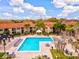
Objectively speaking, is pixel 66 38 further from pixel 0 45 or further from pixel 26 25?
pixel 0 45

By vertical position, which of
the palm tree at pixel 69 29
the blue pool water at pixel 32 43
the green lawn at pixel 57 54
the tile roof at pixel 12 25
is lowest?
the green lawn at pixel 57 54

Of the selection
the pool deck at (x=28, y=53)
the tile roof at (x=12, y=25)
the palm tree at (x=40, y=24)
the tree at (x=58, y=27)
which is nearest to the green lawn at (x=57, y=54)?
the pool deck at (x=28, y=53)

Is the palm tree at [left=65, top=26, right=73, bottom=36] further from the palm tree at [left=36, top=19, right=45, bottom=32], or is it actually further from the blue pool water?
the palm tree at [left=36, top=19, right=45, bottom=32]

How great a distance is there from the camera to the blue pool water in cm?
968

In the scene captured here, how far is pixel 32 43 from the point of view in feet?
32.8

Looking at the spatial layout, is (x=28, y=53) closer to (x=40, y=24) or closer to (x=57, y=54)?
(x=57, y=54)

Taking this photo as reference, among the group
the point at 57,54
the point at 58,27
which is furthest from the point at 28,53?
the point at 58,27

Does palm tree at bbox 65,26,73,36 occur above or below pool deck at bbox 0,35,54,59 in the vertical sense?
above

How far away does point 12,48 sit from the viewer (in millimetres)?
9648

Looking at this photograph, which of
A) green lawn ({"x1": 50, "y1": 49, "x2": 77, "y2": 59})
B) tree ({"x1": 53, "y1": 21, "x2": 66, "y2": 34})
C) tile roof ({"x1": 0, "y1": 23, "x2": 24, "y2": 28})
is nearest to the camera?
green lawn ({"x1": 50, "y1": 49, "x2": 77, "y2": 59})

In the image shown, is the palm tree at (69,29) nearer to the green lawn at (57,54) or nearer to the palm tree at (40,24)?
the green lawn at (57,54)

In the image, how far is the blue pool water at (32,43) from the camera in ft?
31.8

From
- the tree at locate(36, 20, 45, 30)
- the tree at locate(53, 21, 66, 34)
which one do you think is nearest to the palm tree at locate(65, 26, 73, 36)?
the tree at locate(53, 21, 66, 34)

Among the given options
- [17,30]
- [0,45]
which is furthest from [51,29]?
[0,45]
